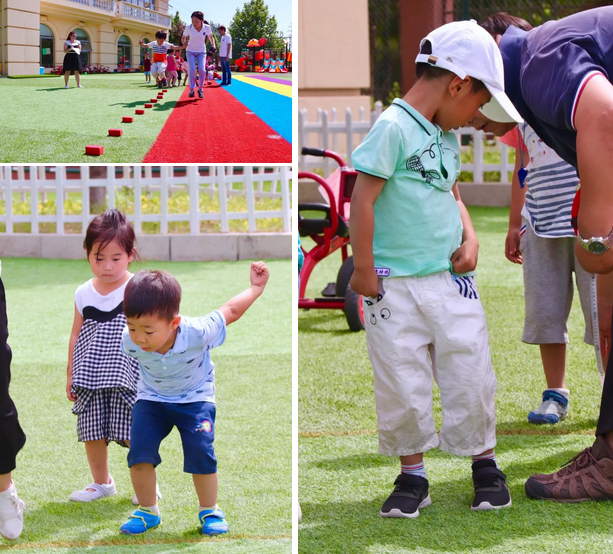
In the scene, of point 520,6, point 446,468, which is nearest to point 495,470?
point 446,468

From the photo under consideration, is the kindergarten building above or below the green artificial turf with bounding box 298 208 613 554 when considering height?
above

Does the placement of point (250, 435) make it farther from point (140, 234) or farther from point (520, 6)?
point (520, 6)

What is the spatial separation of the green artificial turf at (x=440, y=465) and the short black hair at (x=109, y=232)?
3.17 ft

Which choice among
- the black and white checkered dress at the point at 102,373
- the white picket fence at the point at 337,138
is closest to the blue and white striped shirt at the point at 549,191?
the black and white checkered dress at the point at 102,373

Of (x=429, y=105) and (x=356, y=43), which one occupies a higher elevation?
(x=356, y=43)

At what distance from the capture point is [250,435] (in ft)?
11.3

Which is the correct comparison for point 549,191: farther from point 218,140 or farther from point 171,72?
point 171,72

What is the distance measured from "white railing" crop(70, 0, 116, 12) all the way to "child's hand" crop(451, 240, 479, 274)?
1.32 metres

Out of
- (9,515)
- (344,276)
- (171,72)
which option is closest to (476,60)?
(171,72)

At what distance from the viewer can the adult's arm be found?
1.98m

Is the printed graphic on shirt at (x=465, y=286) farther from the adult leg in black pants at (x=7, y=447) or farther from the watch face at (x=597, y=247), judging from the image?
the adult leg in black pants at (x=7, y=447)

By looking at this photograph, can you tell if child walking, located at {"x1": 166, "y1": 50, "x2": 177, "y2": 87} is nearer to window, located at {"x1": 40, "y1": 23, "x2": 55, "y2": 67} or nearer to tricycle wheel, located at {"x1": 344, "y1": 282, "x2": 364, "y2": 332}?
window, located at {"x1": 40, "y1": 23, "x2": 55, "y2": 67}

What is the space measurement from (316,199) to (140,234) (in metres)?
2.36

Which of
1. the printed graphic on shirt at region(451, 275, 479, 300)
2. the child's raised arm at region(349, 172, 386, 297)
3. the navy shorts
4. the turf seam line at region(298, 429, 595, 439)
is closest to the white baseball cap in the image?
the child's raised arm at region(349, 172, 386, 297)
